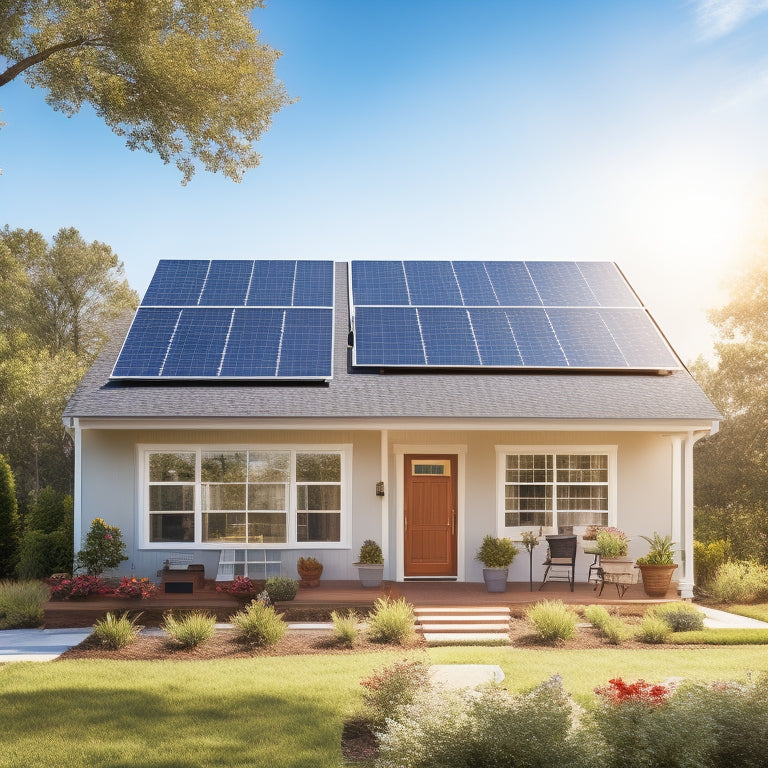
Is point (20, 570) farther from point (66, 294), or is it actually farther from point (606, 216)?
point (66, 294)

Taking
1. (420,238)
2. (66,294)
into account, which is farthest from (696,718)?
(66,294)

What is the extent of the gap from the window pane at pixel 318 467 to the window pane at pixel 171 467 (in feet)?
5.93

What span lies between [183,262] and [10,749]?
484 inches

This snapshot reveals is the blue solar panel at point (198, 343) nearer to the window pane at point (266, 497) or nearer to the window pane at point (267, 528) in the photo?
the window pane at point (266, 497)

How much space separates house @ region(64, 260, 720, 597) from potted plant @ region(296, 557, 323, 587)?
459 mm

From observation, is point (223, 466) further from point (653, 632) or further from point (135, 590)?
point (653, 632)

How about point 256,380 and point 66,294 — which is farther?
point 66,294

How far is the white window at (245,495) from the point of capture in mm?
13289

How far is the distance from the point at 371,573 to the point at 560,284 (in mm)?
7637

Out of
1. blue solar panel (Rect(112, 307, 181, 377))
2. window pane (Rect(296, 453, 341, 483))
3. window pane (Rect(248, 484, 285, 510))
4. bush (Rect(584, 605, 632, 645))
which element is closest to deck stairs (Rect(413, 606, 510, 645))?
bush (Rect(584, 605, 632, 645))

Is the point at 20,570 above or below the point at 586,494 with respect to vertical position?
below

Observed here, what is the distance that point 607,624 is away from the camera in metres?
10.4

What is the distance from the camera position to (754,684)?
5.83 m

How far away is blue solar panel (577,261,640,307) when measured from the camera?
53.2 feet
